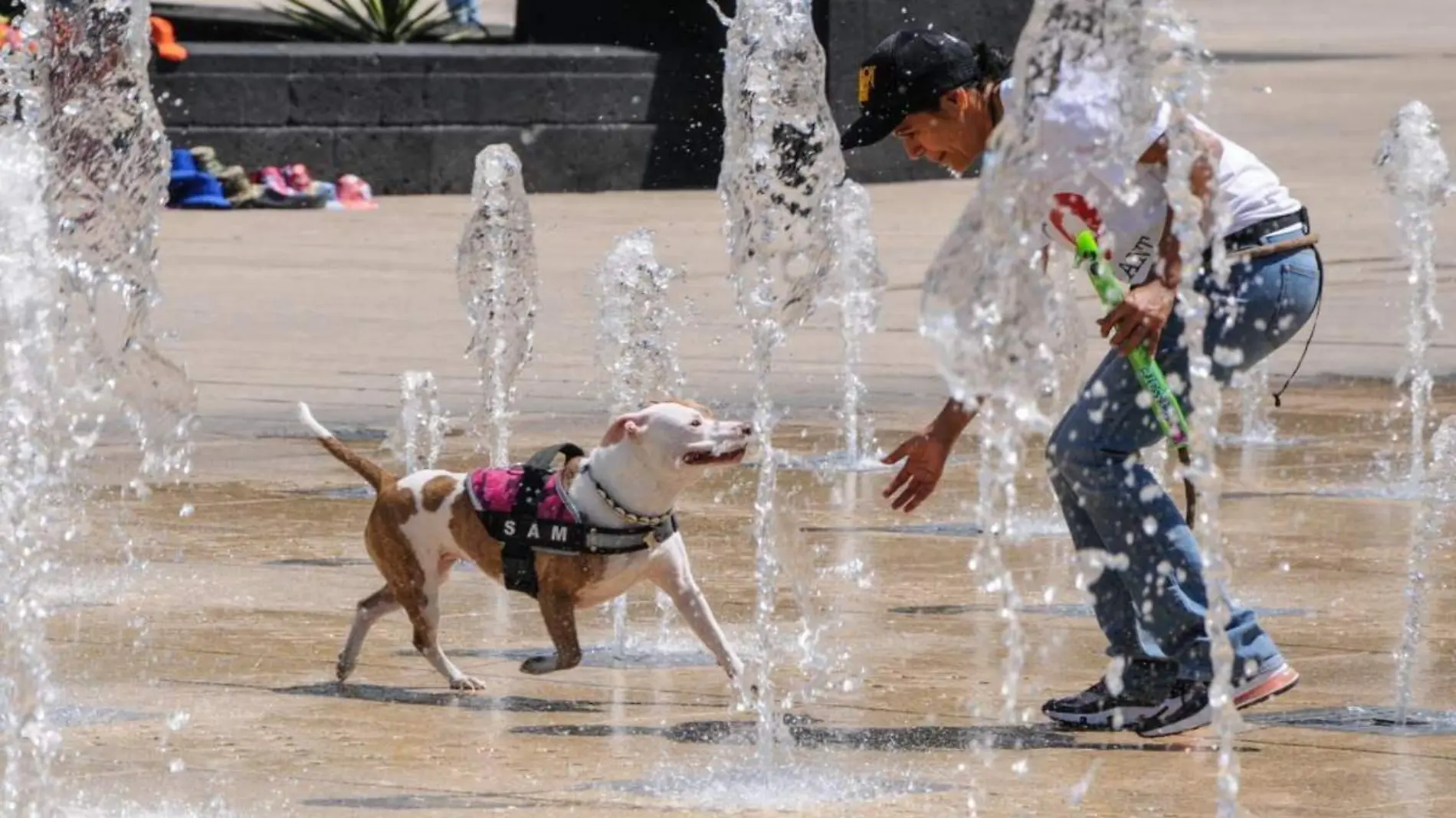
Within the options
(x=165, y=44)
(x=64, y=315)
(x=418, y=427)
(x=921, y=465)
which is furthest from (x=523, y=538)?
(x=165, y=44)

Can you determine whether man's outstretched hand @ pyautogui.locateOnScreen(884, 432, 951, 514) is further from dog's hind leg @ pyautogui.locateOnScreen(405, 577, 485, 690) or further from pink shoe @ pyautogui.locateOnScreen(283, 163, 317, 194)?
pink shoe @ pyautogui.locateOnScreen(283, 163, 317, 194)

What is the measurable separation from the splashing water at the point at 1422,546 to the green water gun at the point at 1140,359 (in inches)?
33.9

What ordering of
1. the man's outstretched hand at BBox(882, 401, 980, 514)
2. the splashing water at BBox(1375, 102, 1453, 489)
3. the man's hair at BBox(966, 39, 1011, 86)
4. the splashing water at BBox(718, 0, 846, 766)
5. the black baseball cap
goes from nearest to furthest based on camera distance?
the man's outstretched hand at BBox(882, 401, 980, 514), the black baseball cap, the man's hair at BBox(966, 39, 1011, 86), the splashing water at BBox(718, 0, 846, 766), the splashing water at BBox(1375, 102, 1453, 489)

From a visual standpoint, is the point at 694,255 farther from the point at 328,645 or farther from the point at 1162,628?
the point at 1162,628

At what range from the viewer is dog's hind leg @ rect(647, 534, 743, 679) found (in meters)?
6.29

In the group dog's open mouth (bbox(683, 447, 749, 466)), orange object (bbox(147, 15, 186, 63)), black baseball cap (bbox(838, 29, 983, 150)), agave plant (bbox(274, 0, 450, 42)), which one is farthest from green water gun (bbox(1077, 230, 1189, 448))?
agave plant (bbox(274, 0, 450, 42))

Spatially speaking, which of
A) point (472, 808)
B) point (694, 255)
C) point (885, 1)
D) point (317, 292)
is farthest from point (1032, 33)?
point (885, 1)

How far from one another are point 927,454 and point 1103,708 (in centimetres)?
78

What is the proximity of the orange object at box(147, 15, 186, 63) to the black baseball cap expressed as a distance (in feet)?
45.3

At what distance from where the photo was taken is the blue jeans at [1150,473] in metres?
5.86

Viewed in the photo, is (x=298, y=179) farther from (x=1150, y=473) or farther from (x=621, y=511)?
(x=1150, y=473)

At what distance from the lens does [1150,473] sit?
592 centimetres

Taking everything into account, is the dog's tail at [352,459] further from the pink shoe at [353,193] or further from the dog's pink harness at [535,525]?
the pink shoe at [353,193]

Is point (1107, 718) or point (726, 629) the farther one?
point (726, 629)
